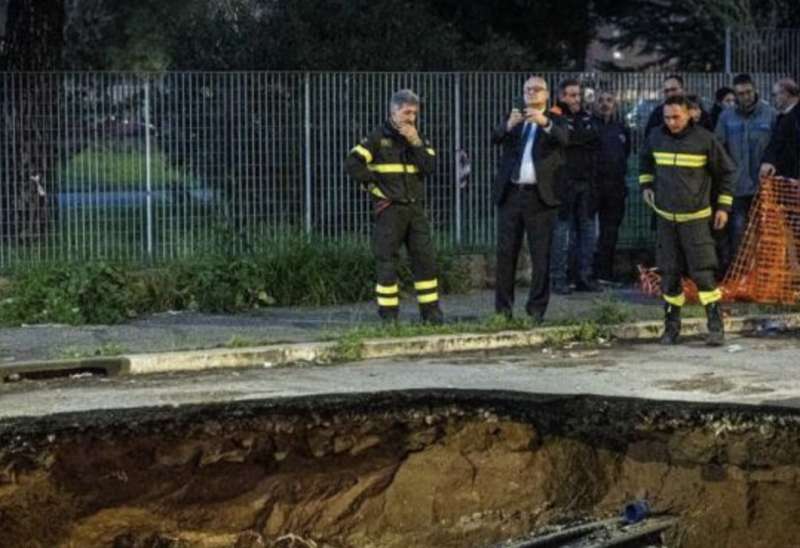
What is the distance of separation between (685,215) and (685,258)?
35 cm

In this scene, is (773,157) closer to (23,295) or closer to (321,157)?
(321,157)

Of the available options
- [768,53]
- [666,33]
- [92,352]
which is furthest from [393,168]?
[666,33]

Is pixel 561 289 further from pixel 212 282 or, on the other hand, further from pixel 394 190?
pixel 394 190

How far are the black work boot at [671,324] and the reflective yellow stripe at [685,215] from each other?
0.70 metres

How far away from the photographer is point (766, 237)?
598 inches

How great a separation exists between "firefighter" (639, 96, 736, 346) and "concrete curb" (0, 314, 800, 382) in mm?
840

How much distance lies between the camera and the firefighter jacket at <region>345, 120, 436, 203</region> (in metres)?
12.5

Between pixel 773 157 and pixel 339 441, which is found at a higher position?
pixel 773 157

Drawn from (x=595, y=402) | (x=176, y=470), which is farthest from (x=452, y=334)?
(x=176, y=470)

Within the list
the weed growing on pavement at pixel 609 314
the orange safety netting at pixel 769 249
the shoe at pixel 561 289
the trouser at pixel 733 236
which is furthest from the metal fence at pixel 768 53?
the weed growing on pavement at pixel 609 314

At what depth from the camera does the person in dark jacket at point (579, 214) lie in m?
15.2

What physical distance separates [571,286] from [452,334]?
3.61m

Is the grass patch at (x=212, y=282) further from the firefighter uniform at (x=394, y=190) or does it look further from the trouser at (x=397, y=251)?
the firefighter uniform at (x=394, y=190)

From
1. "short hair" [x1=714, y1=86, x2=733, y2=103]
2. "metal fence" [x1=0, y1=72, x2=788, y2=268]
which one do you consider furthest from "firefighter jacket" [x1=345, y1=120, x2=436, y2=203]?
"short hair" [x1=714, y1=86, x2=733, y2=103]
